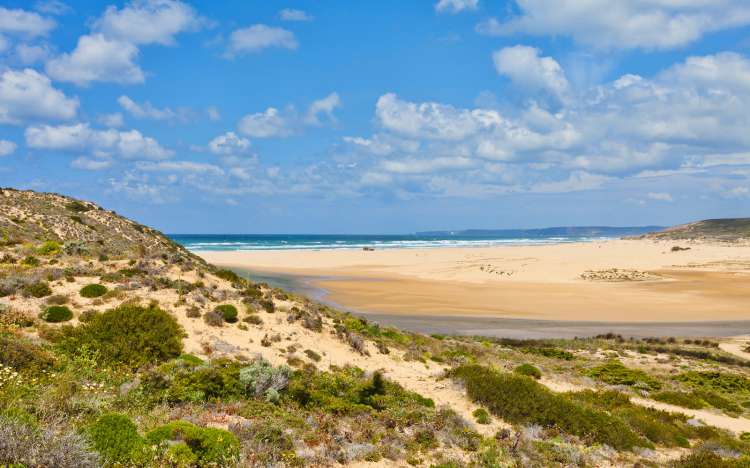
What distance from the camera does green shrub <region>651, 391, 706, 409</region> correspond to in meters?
18.5

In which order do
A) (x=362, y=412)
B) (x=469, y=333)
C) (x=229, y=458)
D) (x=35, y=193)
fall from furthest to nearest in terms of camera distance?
(x=35, y=193)
(x=469, y=333)
(x=362, y=412)
(x=229, y=458)

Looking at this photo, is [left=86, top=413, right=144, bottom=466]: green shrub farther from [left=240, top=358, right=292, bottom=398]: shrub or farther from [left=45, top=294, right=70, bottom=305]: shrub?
[left=45, top=294, right=70, bottom=305]: shrub

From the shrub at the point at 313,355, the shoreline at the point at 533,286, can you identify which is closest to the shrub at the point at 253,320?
the shrub at the point at 313,355

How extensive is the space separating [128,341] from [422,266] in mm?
63754

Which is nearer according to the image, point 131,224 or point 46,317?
point 46,317

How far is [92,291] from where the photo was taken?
60.2 feet

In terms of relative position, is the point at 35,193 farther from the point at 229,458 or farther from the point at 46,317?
the point at 229,458

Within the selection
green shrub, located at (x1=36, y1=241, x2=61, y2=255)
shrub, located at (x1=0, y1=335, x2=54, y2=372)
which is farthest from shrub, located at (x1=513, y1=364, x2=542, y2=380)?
green shrub, located at (x1=36, y1=241, x2=61, y2=255)

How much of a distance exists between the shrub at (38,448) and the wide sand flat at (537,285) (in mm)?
33488

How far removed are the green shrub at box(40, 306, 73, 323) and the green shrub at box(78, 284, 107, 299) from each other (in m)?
1.81

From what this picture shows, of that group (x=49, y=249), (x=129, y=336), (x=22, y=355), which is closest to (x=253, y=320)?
(x=129, y=336)

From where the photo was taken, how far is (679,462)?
38.5ft

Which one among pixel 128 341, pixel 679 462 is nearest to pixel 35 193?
pixel 128 341

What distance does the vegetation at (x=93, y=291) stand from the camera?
1817cm
